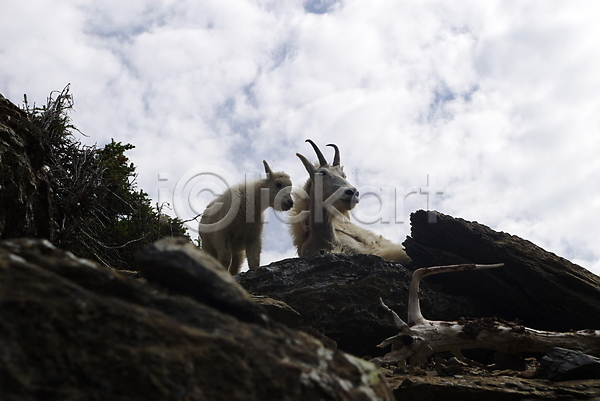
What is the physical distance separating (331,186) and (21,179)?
16.3 ft

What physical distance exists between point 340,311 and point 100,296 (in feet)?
14.1

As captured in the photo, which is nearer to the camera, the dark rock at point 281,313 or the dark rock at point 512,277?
the dark rock at point 281,313

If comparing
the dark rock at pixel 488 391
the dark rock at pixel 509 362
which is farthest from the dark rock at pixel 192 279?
the dark rock at pixel 509 362

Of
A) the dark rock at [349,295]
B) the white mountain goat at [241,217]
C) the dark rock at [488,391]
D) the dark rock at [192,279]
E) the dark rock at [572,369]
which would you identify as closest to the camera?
the dark rock at [192,279]

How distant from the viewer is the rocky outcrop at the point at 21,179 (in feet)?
13.0

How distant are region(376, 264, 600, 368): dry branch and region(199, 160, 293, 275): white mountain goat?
12.8 feet

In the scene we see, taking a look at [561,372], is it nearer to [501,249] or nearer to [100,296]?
[501,249]

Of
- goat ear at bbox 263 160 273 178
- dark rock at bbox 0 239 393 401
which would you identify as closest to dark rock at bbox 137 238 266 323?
dark rock at bbox 0 239 393 401

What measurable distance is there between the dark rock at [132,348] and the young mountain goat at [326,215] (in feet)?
20.6

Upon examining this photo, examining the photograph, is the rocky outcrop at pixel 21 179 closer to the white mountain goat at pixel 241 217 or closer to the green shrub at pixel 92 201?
the green shrub at pixel 92 201

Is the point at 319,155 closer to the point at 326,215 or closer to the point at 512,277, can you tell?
the point at 326,215

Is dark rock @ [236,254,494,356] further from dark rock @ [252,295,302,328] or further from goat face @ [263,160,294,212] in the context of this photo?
goat face @ [263,160,294,212]

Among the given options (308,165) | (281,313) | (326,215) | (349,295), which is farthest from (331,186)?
(281,313)

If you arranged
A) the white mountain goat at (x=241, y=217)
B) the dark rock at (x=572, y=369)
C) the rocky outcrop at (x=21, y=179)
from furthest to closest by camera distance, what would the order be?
the white mountain goat at (x=241, y=217) → the rocky outcrop at (x=21, y=179) → the dark rock at (x=572, y=369)
